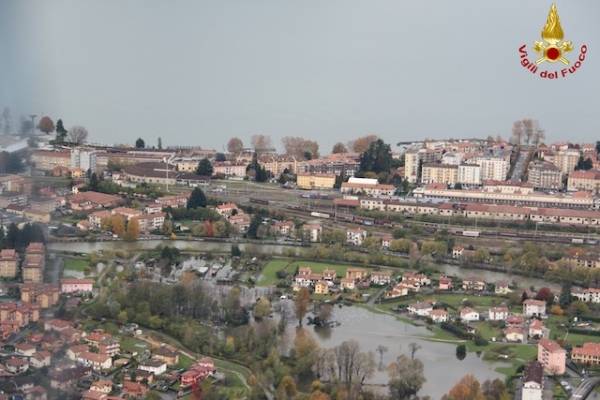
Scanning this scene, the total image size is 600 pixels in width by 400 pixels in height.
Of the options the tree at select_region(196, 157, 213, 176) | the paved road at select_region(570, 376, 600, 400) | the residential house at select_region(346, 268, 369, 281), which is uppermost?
the tree at select_region(196, 157, 213, 176)

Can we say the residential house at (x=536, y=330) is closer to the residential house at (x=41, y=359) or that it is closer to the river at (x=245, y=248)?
the river at (x=245, y=248)

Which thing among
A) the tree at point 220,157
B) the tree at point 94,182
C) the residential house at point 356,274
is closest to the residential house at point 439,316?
the residential house at point 356,274

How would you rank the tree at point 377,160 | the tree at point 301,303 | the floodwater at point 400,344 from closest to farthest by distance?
the floodwater at point 400,344, the tree at point 301,303, the tree at point 377,160

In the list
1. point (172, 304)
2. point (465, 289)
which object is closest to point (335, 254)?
point (465, 289)

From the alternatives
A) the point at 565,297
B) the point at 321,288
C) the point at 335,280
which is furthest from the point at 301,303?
the point at 565,297

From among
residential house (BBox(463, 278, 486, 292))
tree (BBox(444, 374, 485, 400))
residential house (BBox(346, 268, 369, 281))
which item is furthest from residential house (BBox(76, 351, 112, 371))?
residential house (BBox(463, 278, 486, 292))

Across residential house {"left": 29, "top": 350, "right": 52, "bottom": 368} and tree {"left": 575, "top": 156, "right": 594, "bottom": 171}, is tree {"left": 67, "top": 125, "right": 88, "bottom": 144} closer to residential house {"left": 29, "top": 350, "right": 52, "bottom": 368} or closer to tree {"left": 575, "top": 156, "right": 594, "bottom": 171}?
tree {"left": 575, "top": 156, "right": 594, "bottom": 171}
